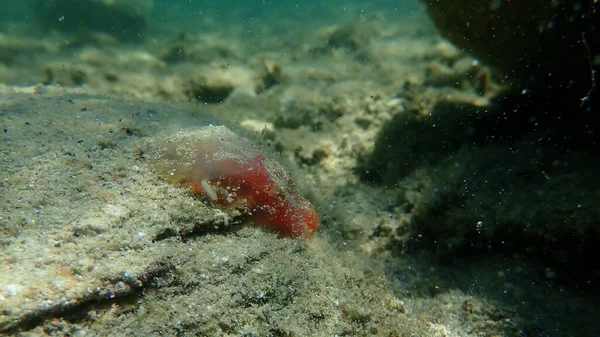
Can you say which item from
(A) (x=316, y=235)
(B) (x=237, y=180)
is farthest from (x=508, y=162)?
(B) (x=237, y=180)

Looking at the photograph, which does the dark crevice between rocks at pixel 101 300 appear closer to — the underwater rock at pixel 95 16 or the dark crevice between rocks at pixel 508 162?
the dark crevice between rocks at pixel 508 162

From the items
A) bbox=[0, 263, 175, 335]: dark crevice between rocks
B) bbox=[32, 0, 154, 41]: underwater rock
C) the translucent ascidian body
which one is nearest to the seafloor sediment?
bbox=[0, 263, 175, 335]: dark crevice between rocks

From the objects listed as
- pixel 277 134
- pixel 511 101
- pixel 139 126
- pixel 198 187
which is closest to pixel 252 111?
pixel 277 134

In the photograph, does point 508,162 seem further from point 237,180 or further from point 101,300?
point 101,300

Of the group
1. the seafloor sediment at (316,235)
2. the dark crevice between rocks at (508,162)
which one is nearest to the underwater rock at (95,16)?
the seafloor sediment at (316,235)

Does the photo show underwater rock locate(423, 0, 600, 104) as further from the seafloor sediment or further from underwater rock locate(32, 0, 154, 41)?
underwater rock locate(32, 0, 154, 41)
